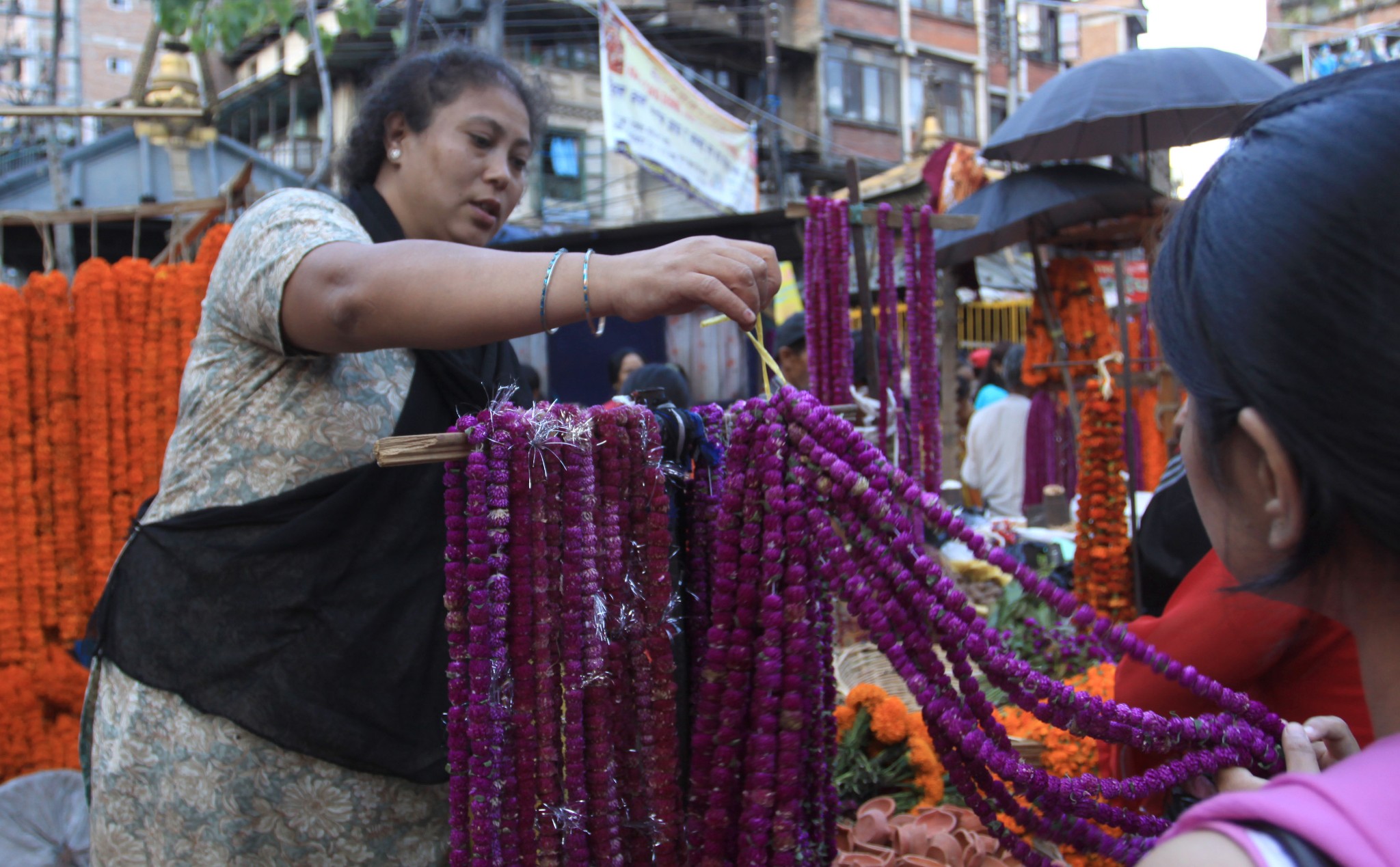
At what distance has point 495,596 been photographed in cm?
115

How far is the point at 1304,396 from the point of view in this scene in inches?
26.8

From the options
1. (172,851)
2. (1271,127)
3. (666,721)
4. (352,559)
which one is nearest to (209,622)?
(352,559)

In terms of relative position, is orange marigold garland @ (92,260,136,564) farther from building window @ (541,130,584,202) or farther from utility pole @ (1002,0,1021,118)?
utility pole @ (1002,0,1021,118)

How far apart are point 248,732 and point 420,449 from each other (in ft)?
2.03

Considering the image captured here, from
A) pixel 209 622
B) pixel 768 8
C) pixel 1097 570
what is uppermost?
pixel 768 8

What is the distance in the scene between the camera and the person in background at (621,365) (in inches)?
221

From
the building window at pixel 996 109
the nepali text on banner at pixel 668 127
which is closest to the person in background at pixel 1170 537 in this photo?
the nepali text on banner at pixel 668 127

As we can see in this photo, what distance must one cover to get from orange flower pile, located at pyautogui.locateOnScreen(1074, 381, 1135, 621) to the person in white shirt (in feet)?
6.95

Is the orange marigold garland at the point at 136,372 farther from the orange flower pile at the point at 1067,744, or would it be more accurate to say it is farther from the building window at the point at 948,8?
the building window at the point at 948,8

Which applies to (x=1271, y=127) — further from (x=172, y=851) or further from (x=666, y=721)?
(x=172, y=851)

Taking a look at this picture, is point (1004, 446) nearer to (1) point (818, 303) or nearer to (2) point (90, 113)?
(1) point (818, 303)

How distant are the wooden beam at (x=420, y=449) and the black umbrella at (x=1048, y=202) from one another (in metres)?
4.91

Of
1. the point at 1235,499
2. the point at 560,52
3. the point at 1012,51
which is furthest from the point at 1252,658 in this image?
the point at 1012,51

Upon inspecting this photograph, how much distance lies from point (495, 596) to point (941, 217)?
9.10ft
